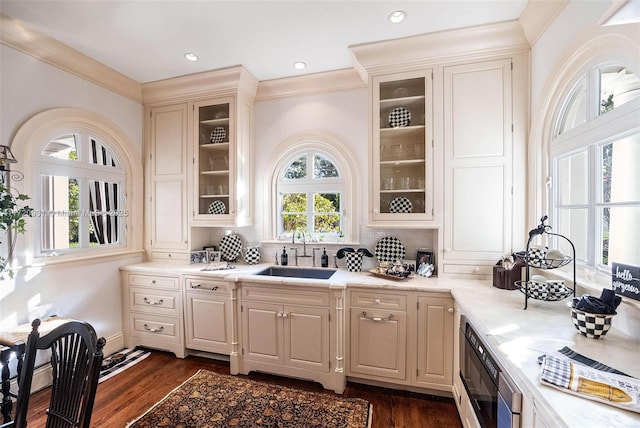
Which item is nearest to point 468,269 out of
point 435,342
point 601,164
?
point 435,342

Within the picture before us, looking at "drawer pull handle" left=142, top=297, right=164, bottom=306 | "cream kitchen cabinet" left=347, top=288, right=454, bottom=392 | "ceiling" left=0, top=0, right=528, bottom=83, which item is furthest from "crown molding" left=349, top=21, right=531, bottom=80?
"drawer pull handle" left=142, top=297, right=164, bottom=306

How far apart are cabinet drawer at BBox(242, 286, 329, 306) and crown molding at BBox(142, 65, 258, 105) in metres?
2.09

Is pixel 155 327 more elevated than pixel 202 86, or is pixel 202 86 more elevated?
→ pixel 202 86

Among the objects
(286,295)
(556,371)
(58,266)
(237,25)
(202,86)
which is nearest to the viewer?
(556,371)

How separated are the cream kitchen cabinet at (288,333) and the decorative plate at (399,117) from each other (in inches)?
65.9

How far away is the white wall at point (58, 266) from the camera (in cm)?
224

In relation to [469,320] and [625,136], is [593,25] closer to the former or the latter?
[625,136]

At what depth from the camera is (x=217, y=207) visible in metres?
3.23

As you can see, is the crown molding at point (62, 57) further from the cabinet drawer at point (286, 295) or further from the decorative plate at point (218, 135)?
the cabinet drawer at point (286, 295)

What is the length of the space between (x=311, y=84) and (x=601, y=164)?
2497mm

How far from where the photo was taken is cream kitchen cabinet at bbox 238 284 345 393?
7.75ft

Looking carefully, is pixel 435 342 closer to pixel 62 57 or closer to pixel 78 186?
pixel 78 186

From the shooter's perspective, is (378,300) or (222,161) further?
(222,161)

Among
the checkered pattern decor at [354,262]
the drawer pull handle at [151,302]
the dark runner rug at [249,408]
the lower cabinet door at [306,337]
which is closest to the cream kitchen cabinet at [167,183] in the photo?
the drawer pull handle at [151,302]
